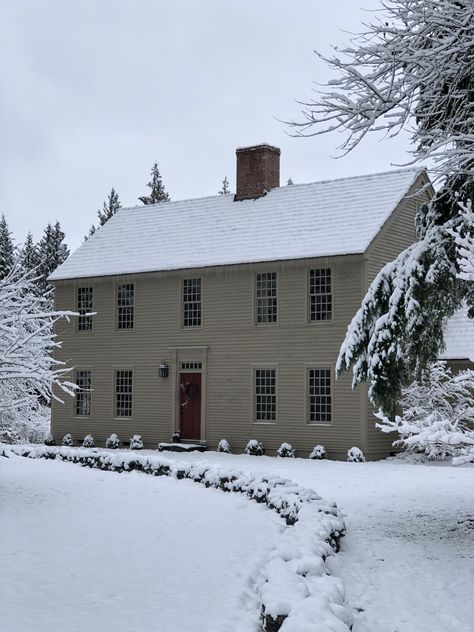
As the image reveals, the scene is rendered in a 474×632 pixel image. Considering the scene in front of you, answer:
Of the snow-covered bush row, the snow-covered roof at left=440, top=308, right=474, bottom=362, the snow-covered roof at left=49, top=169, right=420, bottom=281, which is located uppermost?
the snow-covered roof at left=49, top=169, right=420, bottom=281

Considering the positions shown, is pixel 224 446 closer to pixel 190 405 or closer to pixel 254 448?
pixel 254 448

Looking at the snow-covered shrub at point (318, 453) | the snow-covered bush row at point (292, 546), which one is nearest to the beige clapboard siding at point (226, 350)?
the snow-covered shrub at point (318, 453)

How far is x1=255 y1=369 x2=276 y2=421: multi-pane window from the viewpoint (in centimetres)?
2450

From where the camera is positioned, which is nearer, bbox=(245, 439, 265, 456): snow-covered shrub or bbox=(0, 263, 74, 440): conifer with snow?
bbox=(0, 263, 74, 440): conifer with snow

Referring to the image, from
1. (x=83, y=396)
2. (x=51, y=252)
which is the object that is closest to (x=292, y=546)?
(x=83, y=396)

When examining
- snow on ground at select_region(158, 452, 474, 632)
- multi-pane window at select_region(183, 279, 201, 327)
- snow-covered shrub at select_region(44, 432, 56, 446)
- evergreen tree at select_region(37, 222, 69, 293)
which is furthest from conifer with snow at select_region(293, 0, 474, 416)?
evergreen tree at select_region(37, 222, 69, 293)

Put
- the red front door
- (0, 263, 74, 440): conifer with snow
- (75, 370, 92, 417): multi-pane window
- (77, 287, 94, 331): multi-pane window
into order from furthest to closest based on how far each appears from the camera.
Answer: (77, 287, 94, 331): multi-pane window < (75, 370, 92, 417): multi-pane window < the red front door < (0, 263, 74, 440): conifer with snow

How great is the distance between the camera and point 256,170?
93.1 ft

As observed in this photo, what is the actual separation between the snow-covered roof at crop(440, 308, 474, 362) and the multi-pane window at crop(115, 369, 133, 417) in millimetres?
10085

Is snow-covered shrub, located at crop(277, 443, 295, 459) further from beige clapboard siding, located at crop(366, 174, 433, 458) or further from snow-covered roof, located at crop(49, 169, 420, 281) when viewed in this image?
snow-covered roof, located at crop(49, 169, 420, 281)

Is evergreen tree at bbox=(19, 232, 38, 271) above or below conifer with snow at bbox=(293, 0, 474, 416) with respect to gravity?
above

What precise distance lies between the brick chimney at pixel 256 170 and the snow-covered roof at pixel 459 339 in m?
7.87

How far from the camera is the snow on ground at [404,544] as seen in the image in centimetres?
855

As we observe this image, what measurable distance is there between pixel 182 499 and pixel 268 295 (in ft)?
34.4
